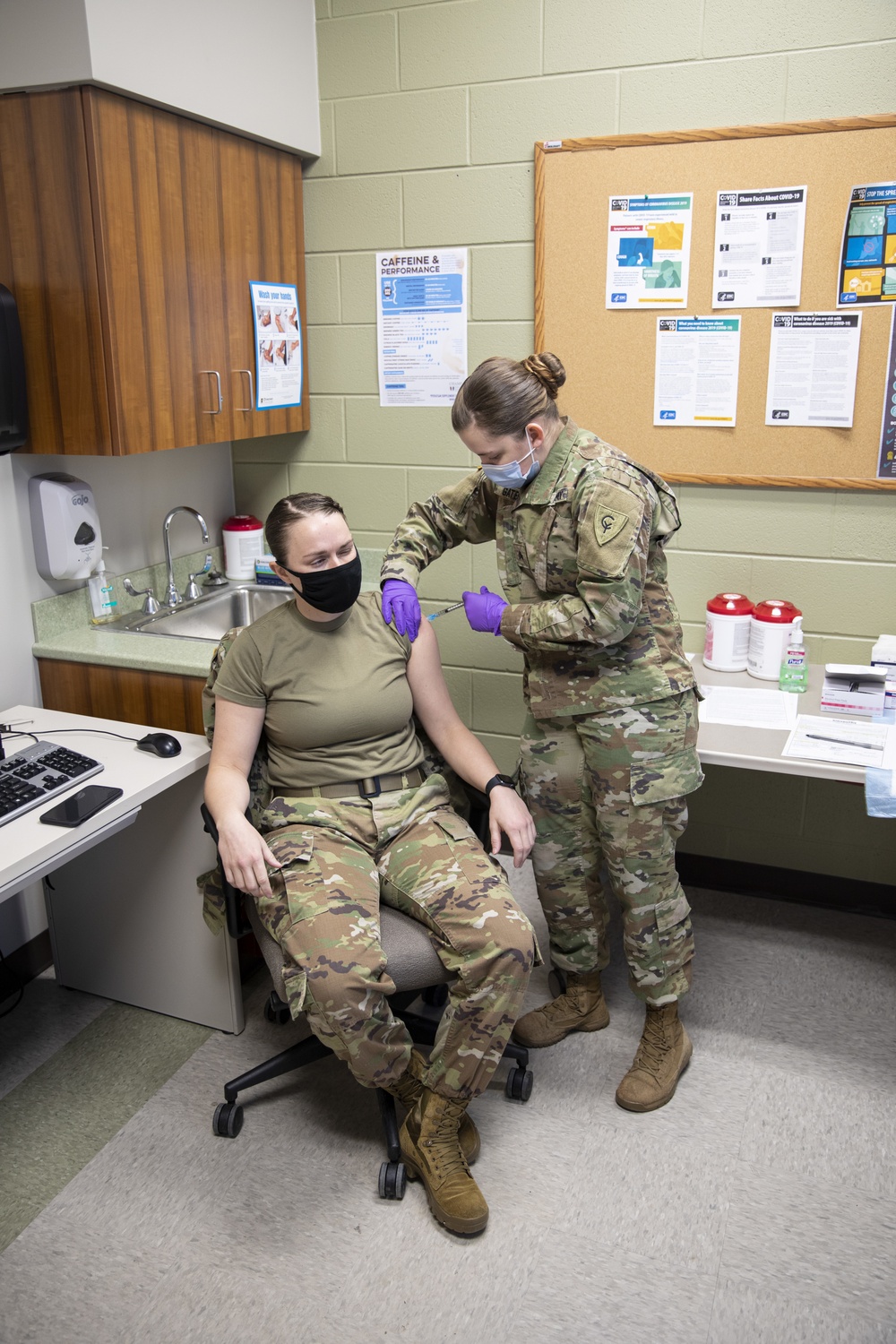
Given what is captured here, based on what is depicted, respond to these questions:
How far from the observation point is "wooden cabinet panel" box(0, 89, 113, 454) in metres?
2.07

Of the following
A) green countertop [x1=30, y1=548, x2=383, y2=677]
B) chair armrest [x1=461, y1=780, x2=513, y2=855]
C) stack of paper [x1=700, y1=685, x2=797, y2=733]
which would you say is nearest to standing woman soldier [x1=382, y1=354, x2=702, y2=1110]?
chair armrest [x1=461, y1=780, x2=513, y2=855]

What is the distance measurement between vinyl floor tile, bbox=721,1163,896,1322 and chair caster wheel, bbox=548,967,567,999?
563 millimetres

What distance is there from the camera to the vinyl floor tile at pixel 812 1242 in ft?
5.54

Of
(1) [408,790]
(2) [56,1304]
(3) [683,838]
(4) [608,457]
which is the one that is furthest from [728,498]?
(2) [56,1304]

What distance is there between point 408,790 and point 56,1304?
3.48 ft

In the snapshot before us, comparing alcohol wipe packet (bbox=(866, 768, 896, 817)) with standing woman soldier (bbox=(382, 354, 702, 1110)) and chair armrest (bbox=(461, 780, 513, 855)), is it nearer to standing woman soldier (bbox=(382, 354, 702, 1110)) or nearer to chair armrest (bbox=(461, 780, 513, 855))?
standing woman soldier (bbox=(382, 354, 702, 1110))

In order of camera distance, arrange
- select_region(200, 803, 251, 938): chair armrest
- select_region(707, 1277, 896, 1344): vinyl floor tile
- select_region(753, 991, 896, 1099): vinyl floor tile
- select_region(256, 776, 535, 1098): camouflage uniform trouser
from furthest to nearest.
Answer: select_region(753, 991, 896, 1099): vinyl floor tile < select_region(200, 803, 251, 938): chair armrest < select_region(256, 776, 535, 1098): camouflage uniform trouser < select_region(707, 1277, 896, 1344): vinyl floor tile

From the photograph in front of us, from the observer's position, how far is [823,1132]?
203 centimetres

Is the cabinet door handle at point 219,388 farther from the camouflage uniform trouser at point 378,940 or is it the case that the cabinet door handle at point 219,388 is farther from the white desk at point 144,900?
the camouflage uniform trouser at point 378,940

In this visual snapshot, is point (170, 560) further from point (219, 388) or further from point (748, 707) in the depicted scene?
point (748, 707)

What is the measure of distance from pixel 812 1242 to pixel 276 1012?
1.19 metres

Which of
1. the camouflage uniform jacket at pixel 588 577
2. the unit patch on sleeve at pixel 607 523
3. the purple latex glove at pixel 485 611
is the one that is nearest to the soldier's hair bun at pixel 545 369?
the camouflage uniform jacket at pixel 588 577

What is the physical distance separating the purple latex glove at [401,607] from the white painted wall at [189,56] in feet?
3.77

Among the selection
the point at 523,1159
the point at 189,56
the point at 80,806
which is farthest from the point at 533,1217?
the point at 189,56
